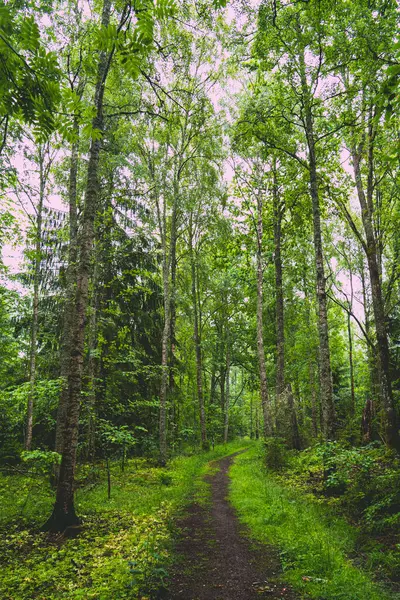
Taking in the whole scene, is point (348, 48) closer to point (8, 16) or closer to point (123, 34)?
point (123, 34)

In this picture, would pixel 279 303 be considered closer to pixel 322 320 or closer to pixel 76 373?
pixel 322 320

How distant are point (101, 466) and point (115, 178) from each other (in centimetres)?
1158

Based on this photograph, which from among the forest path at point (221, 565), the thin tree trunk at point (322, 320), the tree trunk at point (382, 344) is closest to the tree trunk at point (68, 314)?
the forest path at point (221, 565)

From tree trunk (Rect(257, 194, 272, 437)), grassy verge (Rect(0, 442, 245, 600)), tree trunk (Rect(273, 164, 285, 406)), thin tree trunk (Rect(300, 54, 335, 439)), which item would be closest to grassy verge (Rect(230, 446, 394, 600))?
grassy verge (Rect(0, 442, 245, 600))

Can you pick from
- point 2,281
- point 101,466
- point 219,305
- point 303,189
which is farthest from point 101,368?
point 219,305

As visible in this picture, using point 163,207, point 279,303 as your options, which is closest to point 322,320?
point 279,303

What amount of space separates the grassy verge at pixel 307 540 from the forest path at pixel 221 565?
0.90 ft

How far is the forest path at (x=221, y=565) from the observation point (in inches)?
170

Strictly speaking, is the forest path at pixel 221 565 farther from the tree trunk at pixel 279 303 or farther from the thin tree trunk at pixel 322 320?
the tree trunk at pixel 279 303

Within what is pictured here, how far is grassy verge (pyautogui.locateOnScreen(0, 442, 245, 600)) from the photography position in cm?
423

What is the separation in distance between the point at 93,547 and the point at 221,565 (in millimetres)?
2055

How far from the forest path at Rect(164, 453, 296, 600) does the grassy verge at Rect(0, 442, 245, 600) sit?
321 millimetres

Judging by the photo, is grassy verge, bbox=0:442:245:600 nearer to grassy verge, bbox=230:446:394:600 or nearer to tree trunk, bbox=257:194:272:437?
grassy verge, bbox=230:446:394:600

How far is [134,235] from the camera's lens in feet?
52.4
